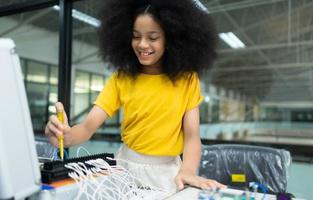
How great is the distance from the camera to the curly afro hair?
0.96 metres

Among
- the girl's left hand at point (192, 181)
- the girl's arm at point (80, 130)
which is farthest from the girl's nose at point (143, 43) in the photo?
the girl's left hand at point (192, 181)

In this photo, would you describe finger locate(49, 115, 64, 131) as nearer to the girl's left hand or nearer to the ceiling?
the girl's left hand

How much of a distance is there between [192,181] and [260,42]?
570cm

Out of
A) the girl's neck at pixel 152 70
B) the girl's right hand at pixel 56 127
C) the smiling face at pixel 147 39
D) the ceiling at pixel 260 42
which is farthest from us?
the ceiling at pixel 260 42

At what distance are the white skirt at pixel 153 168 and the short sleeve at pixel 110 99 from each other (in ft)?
0.49

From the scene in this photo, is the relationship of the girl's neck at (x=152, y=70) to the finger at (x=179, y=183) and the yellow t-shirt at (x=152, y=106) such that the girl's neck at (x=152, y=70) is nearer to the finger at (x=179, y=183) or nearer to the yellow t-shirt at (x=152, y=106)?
the yellow t-shirt at (x=152, y=106)

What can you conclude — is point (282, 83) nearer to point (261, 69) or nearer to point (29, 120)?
point (261, 69)

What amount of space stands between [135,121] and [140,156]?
0.11m

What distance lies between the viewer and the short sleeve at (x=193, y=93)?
99 centimetres

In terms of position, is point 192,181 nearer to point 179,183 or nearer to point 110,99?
point 179,183

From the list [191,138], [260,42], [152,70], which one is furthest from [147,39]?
[260,42]

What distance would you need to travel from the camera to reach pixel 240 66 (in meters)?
7.92

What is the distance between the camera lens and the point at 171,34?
0.98m

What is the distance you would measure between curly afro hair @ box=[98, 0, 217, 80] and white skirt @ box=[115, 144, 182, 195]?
27cm
